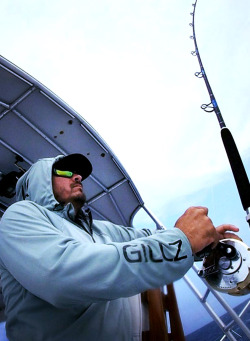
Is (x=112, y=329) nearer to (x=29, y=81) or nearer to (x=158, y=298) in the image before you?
(x=158, y=298)

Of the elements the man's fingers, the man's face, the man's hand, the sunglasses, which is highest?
the sunglasses

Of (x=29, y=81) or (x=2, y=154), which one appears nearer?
(x=29, y=81)

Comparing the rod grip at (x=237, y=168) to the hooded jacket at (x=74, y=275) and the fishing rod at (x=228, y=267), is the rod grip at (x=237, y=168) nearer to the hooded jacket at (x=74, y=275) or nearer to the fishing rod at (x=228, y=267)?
the fishing rod at (x=228, y=267)

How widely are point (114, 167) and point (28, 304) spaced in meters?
4.44

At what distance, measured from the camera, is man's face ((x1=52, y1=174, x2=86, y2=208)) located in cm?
208

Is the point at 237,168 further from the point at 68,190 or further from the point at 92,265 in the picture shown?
the point at 92,265

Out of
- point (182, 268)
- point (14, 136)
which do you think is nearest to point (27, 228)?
point (182, 268)

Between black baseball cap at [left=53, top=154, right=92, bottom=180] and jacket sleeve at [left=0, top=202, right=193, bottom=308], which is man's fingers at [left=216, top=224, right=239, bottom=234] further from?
black baseball cap at [left=53, top=154, right=92, bottom=180]

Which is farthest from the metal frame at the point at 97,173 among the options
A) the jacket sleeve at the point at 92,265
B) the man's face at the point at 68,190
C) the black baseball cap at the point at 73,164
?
the jacket sleeve at the point at 92,265

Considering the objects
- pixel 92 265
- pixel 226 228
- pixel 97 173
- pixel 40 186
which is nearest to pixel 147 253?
pixel 92 265

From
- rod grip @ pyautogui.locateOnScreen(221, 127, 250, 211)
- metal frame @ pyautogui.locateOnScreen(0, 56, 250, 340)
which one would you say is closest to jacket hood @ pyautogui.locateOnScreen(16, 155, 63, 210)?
rod grip @ pyautogui.locateOnScreen(221, 127, 250, 211)

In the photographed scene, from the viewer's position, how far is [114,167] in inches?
217

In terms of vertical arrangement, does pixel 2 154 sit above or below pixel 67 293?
above

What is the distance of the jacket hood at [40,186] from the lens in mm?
1844
